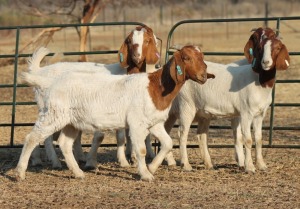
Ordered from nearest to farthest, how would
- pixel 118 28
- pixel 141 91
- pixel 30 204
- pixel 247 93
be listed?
1. pixel 30 204
2. pixel 141 91
3. pixel 247 93
4. pixel 118 28

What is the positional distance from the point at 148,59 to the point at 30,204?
3024mm

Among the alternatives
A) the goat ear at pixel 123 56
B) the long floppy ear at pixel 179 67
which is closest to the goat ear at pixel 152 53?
the goat ear at pixel 123 56

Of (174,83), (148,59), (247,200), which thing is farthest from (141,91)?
(247,200)

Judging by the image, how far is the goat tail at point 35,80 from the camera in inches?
396

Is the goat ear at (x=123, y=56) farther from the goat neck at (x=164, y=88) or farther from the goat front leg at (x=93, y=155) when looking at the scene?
the goat neck at (x=164, y=88)

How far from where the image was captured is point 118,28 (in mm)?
47969

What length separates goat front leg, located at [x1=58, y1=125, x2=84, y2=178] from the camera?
10.0 m

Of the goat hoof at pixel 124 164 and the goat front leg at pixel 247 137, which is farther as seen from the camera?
the goat hoof at pixel 124 164

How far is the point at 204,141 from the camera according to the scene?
11.2 m

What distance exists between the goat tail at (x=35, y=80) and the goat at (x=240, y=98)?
1871 mm

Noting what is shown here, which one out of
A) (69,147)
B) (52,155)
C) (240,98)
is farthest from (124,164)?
(240,98)

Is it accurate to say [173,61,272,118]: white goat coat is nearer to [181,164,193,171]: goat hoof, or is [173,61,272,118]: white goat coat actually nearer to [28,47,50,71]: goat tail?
[181,164,193,171]: goat hoof

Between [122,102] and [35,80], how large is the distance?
121cm

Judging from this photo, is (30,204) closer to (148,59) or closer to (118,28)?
(148,59)
